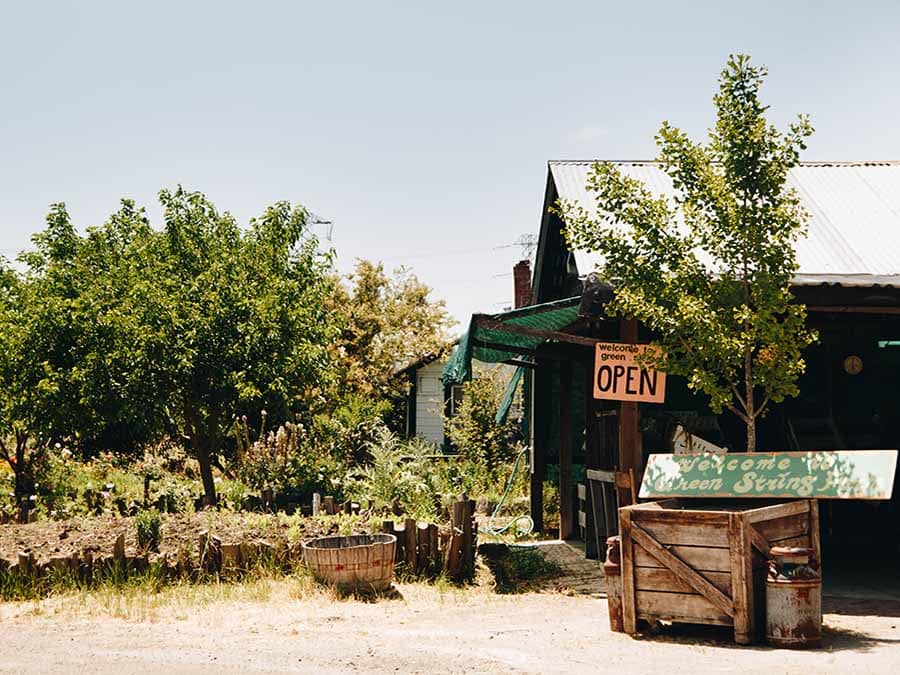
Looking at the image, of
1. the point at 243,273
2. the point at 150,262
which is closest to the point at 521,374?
the point at 243,273

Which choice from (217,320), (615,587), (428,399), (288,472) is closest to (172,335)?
(217,320)

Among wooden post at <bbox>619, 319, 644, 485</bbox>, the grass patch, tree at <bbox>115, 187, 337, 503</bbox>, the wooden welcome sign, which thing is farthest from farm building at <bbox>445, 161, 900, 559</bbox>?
tree at <bbox>115, 187, 337, 503</bbox>

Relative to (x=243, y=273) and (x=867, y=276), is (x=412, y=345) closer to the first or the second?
(x=243, y=273)

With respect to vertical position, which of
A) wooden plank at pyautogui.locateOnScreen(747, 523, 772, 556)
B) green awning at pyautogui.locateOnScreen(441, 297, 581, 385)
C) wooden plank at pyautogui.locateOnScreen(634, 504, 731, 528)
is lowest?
wooden plank at pyautogui.locateOnScreen(747, 523, 772, 556)

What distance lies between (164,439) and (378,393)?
10.9 metres

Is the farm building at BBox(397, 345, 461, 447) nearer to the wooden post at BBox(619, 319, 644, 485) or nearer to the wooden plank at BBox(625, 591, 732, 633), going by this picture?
the wooden post at BBox(619, 319, 644, 485)

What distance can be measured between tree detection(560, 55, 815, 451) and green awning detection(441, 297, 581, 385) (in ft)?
3.68

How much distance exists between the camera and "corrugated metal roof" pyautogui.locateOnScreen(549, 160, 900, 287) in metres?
9.47

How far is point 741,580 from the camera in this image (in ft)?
20.9

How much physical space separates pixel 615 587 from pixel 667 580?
449 millimetres

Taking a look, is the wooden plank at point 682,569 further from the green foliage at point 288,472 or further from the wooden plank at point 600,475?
the green foliage at point 288,472

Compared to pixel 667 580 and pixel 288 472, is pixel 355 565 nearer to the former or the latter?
pixel 667 580

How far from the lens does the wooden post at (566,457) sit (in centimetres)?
1309

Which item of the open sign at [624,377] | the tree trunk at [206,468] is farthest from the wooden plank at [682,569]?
the tree trunk at [206,468]
